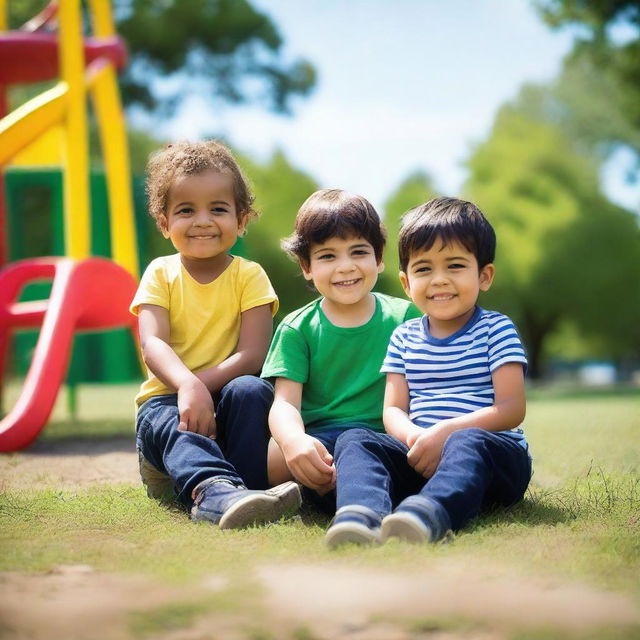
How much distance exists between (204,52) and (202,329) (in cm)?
1903

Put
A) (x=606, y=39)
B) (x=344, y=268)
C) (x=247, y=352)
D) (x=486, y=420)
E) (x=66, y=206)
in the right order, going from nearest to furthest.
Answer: (x=486, y=420), (x=344, y=268), (x=247, y=352), (x=66, y=206), (x=606, y=39)

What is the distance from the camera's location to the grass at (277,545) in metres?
1.61

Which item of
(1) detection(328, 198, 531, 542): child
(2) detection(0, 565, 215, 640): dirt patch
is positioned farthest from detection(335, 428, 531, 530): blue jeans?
(2) detection(0, 565, 215, 640): dirt patch

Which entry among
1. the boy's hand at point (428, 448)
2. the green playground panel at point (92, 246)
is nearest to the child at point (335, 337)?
the boy's hand at point (428, 448)

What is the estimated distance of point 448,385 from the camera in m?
2.63

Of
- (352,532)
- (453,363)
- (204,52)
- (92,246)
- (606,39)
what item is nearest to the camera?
(352,532)

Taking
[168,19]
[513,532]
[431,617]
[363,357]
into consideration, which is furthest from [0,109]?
[168,19]

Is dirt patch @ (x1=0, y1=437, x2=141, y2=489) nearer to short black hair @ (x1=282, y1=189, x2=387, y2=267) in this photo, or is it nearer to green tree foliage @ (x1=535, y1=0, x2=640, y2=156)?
short black hair @ (x1=282, y1=189, x2=387, y2=267)

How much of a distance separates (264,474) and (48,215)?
20097 mm

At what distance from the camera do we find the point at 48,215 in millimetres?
21531

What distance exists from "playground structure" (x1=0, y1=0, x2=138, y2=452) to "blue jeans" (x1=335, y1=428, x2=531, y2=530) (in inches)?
94.8

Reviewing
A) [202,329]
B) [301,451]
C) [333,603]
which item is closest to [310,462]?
[301,451]

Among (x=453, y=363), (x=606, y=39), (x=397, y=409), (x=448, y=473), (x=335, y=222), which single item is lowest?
(x=448, y=473)

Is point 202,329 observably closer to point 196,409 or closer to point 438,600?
point 196,409
